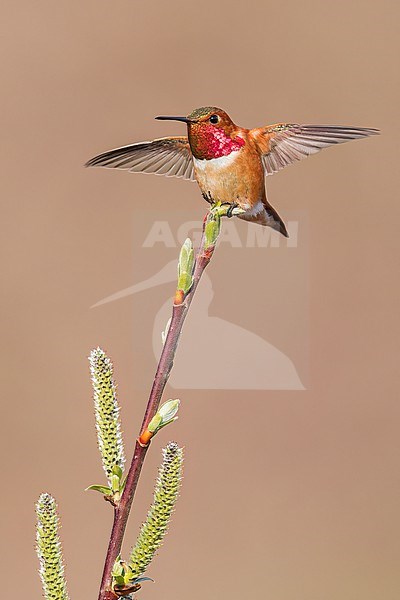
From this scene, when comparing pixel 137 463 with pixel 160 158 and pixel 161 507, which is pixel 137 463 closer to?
pixel 161 507

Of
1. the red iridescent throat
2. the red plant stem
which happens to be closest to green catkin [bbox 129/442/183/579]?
the red plant stem

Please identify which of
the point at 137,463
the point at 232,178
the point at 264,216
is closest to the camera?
the point at 137,463

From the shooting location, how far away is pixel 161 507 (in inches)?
13.8

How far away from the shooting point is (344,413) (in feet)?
7.68

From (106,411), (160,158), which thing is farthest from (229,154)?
(106,411)

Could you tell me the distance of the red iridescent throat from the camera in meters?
0.61

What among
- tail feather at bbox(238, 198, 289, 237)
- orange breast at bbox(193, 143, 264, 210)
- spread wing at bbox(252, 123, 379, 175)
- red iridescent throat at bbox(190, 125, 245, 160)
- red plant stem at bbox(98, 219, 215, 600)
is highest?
spread wing at bbox(252, 123, 379, 175)

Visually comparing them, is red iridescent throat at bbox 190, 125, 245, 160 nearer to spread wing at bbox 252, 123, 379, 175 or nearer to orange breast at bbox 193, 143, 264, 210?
orange breast at bbox 193, 143, 264, 210

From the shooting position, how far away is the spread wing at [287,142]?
0.75 meters

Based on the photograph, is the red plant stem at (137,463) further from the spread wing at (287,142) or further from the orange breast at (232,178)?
the spread wing at (287,142)

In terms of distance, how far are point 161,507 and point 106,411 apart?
4 centimetres

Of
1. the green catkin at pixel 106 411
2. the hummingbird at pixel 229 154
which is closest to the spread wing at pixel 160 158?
the hummingbird at pixel 229 154

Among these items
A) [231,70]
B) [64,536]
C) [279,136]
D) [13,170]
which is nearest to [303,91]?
[231,70]

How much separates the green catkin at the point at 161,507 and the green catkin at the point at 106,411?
0.07 feet
